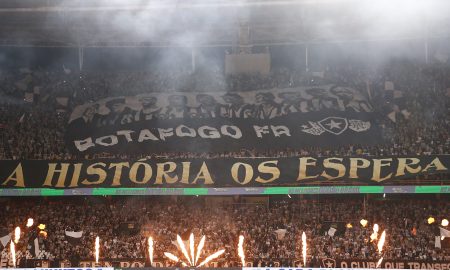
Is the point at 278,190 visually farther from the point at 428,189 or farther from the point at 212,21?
the point at 212,21

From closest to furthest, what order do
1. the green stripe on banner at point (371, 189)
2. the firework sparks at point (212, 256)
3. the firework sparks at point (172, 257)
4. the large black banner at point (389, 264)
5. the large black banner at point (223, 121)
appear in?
the firework sparks at point (212, 256)
the large black banner at point (389, 264)
the firework sparks at point (172, 257)
the green stripe on banner at point (371, 189)
the large black banner at point (223, 121)

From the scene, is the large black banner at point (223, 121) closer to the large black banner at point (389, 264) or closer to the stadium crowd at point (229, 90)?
the stadium crowd at point (229, 90)

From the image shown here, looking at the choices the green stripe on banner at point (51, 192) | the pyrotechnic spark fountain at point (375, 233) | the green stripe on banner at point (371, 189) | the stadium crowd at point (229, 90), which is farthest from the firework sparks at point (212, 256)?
the green stripe on banner at point (51, 192)

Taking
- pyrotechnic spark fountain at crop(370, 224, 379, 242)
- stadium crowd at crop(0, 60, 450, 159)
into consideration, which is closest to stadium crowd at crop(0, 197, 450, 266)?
pyrotechnic spark fountain at crop(370, 224, 379, 242)

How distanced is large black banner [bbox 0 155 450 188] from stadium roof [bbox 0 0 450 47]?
3706mm

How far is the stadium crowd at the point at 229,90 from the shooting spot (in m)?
19.8

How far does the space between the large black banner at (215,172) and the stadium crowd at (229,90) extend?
0.49 meters

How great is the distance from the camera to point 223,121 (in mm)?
20906

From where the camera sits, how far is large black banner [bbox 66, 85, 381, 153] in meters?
20.0

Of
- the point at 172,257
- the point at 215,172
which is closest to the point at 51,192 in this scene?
the point at 172,257

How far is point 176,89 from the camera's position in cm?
2259

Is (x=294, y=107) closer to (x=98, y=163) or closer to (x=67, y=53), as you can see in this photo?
(x=98, y=163)

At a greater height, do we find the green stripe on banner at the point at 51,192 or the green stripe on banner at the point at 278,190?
the green stripe on banner at the point at 51,192

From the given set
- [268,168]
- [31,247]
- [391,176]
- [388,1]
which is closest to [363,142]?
[391,176]
